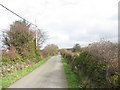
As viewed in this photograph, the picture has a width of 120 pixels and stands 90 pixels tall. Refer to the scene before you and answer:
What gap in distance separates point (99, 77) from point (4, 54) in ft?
52.0

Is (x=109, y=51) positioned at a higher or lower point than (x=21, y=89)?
higher

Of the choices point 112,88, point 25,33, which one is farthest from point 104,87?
point 25,33

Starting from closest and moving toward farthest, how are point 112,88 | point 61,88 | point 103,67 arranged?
point 112,88 → point 103,67 → point 61,88

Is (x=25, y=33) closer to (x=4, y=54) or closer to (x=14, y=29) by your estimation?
(x=14, y=29)

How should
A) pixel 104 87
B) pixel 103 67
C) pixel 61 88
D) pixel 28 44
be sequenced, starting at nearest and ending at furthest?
pixel 104 87
pixel 103 67
pixel 61 88
pixel 28 44

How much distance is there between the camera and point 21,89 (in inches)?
372

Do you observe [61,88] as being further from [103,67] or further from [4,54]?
[4,54]

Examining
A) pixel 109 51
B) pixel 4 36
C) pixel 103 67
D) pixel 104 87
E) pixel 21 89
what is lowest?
pixel 21 89

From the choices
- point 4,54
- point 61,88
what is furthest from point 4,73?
point 61,88

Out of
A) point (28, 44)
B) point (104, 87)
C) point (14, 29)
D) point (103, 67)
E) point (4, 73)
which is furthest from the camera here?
point (28, 44)

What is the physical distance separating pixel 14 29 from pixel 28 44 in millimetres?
3282

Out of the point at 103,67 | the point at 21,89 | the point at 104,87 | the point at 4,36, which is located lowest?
the point at 21,89

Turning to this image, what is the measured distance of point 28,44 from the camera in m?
27.5

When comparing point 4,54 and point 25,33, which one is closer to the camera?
point 4,54
